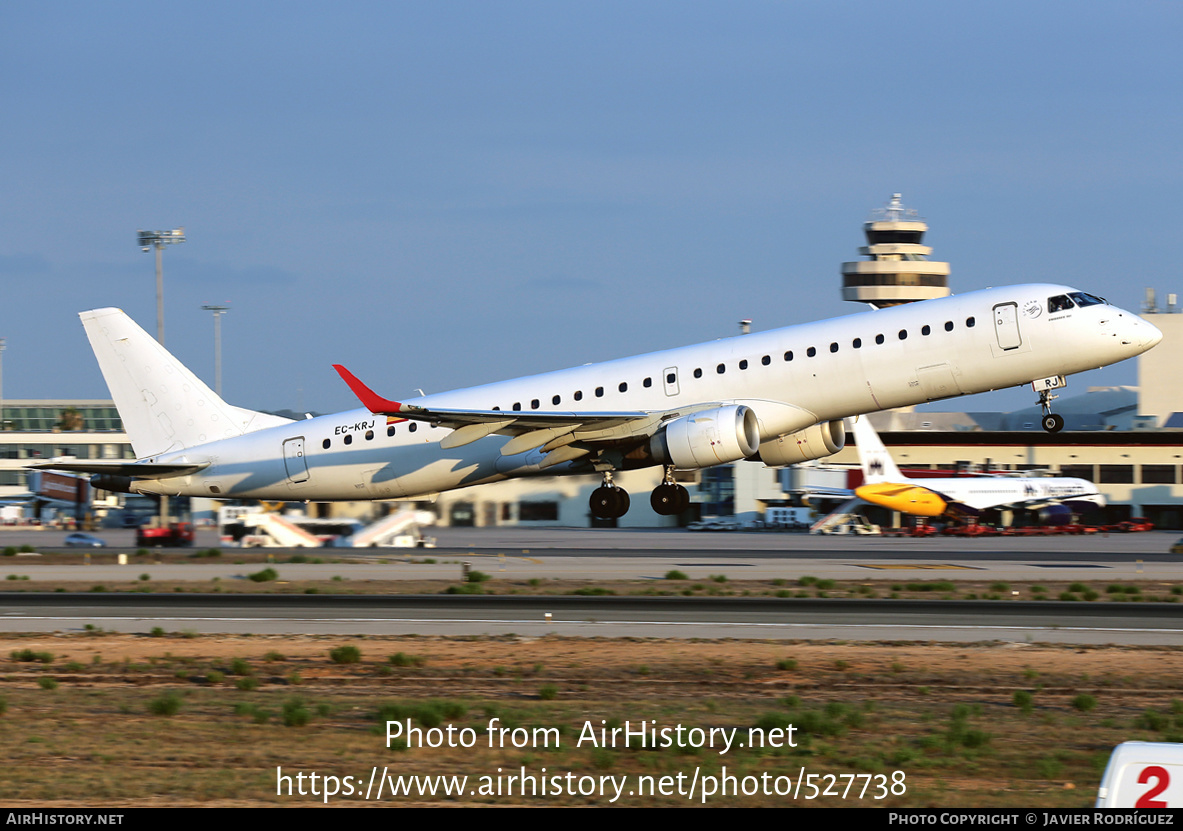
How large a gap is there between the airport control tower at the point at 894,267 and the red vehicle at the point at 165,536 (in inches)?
3156

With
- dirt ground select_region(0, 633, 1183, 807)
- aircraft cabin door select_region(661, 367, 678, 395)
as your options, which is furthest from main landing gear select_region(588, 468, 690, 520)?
dirt ground select_region(0, 633, 1183, 807)

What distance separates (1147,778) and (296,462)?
32.5 m

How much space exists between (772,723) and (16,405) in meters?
164

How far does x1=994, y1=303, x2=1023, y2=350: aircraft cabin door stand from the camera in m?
30.2

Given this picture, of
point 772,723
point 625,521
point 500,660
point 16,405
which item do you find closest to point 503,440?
point 500,660

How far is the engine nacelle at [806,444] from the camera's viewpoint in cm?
3353

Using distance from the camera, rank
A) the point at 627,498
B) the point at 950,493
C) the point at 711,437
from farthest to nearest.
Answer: the point at 950,493 < the point at 627,498 < the point at 711,437

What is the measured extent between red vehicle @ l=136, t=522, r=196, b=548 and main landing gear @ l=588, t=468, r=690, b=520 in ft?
113

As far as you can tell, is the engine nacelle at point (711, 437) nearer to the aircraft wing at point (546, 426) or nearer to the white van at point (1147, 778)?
the aircraft wing at point (546, 426)

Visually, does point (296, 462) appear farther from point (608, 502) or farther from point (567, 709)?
point (567, 709)

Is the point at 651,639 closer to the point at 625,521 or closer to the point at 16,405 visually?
the point at 625,521

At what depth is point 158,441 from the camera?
39.2m

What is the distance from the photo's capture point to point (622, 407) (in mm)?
33812

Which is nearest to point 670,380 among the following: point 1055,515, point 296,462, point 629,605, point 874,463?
point 629,605
